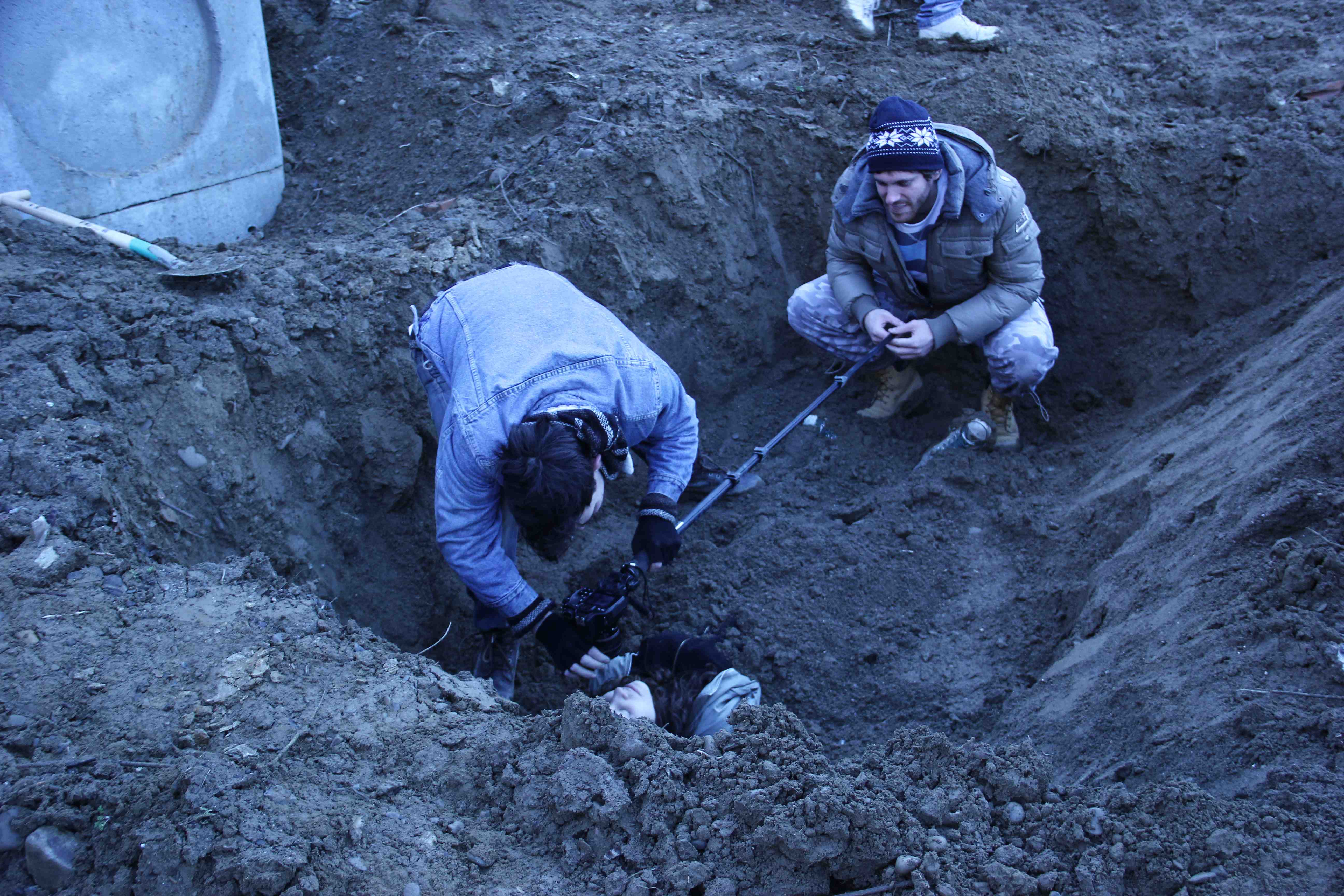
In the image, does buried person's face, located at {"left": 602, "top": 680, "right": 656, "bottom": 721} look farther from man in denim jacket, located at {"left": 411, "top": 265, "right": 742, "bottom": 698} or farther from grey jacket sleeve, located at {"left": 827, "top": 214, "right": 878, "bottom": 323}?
grey jacket sleeve, located at {"left": 827, "top": 214, "right": 878, "bottom": 323}

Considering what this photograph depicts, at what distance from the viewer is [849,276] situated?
3686 millimetres

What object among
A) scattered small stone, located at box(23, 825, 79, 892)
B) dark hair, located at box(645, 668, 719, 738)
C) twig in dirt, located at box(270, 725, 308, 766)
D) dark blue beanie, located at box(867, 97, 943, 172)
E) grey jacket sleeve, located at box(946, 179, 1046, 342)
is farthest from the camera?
grey jacket sleeve, located at box(946, 179, 1046, 342)

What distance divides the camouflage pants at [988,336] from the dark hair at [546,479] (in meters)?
1.97

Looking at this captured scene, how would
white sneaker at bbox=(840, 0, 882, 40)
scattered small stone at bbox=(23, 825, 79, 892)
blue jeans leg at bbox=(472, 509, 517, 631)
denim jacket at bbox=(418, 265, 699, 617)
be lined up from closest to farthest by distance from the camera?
scattered small stone at bbox=(23, 825, 79, 892)
denim jacket at bbox=(418, 265, 699, 617)
blue jeans leg at bbox=(472, 509, 517, 631)
white sneaker at bbox=(840, 0, 882, 40)

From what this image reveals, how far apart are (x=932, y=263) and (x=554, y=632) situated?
1987 millimetres

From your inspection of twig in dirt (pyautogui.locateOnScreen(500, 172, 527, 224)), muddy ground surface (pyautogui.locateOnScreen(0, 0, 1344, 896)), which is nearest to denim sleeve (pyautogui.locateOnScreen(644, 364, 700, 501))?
muddy ground surface (pyautogui.locateOnScreen(0, 0, 1344, 896))

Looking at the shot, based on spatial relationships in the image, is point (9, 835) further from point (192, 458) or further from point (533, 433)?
point (192, 458)

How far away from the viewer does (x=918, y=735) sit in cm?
193

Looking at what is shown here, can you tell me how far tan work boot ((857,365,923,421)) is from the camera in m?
4.11

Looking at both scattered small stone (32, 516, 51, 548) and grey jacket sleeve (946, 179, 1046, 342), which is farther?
grey jacket sleeve (946, 179, 1046, 342)

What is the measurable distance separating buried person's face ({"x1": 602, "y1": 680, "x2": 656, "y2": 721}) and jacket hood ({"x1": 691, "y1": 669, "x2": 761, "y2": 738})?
0.12 metres

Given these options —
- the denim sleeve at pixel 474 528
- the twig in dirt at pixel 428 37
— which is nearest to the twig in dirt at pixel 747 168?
the twig in dirt at pixel 428 37

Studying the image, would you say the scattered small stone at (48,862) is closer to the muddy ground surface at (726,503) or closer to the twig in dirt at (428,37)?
the muddy ground surface at (726,503)

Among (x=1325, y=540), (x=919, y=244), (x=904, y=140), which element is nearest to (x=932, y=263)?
(x=919, y=244)
